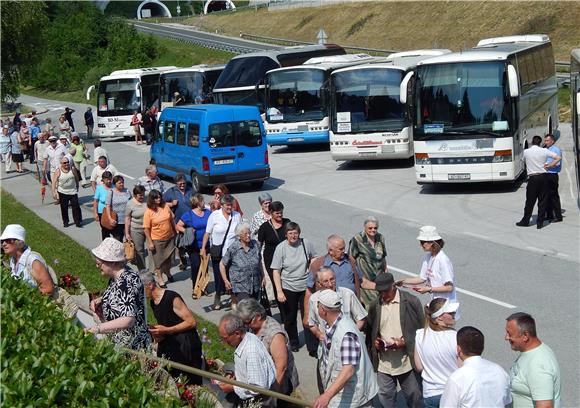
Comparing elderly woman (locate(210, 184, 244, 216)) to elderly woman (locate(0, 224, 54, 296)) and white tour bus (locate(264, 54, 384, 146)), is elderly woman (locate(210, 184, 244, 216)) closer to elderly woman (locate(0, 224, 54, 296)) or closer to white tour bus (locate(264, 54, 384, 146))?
elderly woman (locate(0, 224, 54, 296))

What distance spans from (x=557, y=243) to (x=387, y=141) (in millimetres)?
10579

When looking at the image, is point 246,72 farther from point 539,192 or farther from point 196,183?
point 539,192

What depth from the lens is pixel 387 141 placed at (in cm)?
2800

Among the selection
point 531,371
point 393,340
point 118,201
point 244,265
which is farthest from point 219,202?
point 531,371

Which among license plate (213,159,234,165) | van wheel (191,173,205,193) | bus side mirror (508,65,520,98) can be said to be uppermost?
bus side mirror (508,65,520,98)

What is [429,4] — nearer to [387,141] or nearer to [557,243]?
[387,141]

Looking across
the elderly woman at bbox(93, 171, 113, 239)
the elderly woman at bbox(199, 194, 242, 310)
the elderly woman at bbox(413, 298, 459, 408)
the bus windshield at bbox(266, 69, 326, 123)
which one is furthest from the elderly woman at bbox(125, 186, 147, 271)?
the bus windshield at bbox(266, 69, 326, 123)

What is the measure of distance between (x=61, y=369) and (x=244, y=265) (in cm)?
585

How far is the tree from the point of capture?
40.5 m

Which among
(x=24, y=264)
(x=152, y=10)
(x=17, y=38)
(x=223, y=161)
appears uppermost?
(x=152, y=10)

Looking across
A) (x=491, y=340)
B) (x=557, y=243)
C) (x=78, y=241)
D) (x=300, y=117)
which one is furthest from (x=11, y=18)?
(x=491, y=340)

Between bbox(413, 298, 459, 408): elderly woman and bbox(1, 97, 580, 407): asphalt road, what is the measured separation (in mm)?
2238

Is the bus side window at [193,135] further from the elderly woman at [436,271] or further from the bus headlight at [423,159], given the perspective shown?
the elderly woman at [436,271]

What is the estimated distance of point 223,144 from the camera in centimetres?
2517
